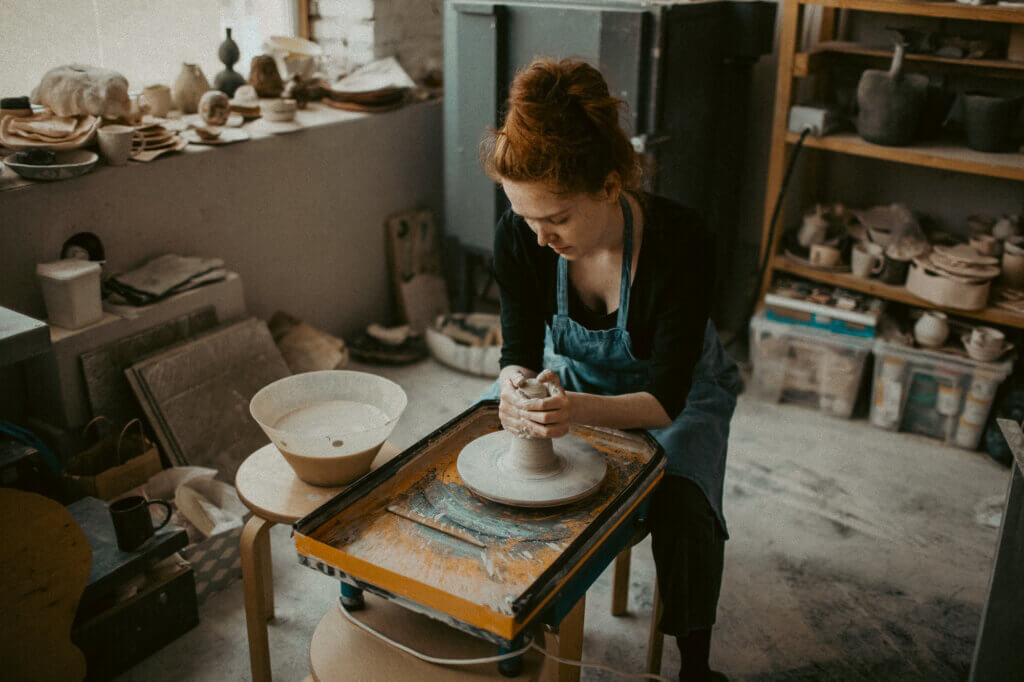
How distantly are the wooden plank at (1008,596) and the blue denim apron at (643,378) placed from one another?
551 mm

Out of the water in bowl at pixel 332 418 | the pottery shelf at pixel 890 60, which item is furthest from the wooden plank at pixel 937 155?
the water in bowl at pixel 332 418

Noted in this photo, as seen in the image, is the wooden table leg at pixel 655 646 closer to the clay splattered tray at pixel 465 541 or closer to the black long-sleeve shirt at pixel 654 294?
the clay splattered tray at pixel 465 541

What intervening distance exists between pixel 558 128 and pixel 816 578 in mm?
1660

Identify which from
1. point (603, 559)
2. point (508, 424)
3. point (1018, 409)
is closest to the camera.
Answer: point (603, 559)

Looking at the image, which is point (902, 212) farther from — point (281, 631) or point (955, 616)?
point (281, 631)

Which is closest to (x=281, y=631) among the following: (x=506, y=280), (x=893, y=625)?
(x=506, y=280)

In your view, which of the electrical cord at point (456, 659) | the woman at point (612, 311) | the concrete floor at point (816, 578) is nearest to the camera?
the electrical cord at point (456, 659)

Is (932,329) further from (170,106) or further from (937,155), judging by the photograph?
(170,106)

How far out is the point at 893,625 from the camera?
7.80 feet

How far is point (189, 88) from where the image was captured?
3.53m

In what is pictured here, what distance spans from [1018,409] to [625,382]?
1.84 m

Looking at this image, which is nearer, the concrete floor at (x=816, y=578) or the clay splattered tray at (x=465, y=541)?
the clay splattered tray at (x=465, y=541)

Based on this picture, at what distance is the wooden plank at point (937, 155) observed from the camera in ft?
10.0

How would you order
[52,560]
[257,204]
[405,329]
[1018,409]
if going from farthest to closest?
[405,329] < [257,204] < [1018,409] < [52,560]
